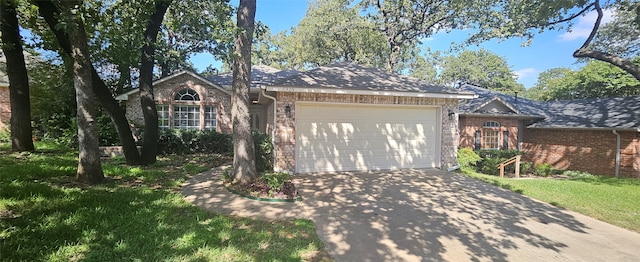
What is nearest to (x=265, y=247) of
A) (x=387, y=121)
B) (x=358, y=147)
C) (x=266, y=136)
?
(x=266, y=136)

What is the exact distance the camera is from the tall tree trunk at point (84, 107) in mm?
5469

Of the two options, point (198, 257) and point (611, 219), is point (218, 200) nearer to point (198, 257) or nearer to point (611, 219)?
point (198, 257)

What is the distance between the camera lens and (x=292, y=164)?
798cm

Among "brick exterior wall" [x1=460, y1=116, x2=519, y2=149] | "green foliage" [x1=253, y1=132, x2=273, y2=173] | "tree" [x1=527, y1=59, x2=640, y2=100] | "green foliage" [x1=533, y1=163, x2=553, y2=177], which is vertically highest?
"tree" [x1=527, y1=59, x2=640, y2=100]

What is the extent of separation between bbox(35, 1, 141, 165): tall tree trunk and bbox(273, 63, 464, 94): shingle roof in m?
4.28

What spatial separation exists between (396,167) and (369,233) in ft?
17.6

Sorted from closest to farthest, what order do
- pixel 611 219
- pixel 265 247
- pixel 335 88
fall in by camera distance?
pixel 265 247
pixel 611 219
pixel 335 88

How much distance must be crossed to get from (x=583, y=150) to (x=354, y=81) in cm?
1313

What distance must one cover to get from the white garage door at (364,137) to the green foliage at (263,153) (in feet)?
2.60

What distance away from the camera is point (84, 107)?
5508 mm

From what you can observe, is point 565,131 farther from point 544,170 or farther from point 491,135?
point 491,135

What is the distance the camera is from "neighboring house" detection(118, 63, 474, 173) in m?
7.89

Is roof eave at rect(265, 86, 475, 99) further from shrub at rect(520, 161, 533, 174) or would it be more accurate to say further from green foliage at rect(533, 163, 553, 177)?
green foliage at rect(533, 163, 553, 177)

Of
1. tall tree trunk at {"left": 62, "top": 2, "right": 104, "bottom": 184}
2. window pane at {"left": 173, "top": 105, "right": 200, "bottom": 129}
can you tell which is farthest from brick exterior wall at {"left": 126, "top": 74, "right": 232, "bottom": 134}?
tall tree trunk at {"left": 62, "top": 2, "right": 104, "bottom": 184}
